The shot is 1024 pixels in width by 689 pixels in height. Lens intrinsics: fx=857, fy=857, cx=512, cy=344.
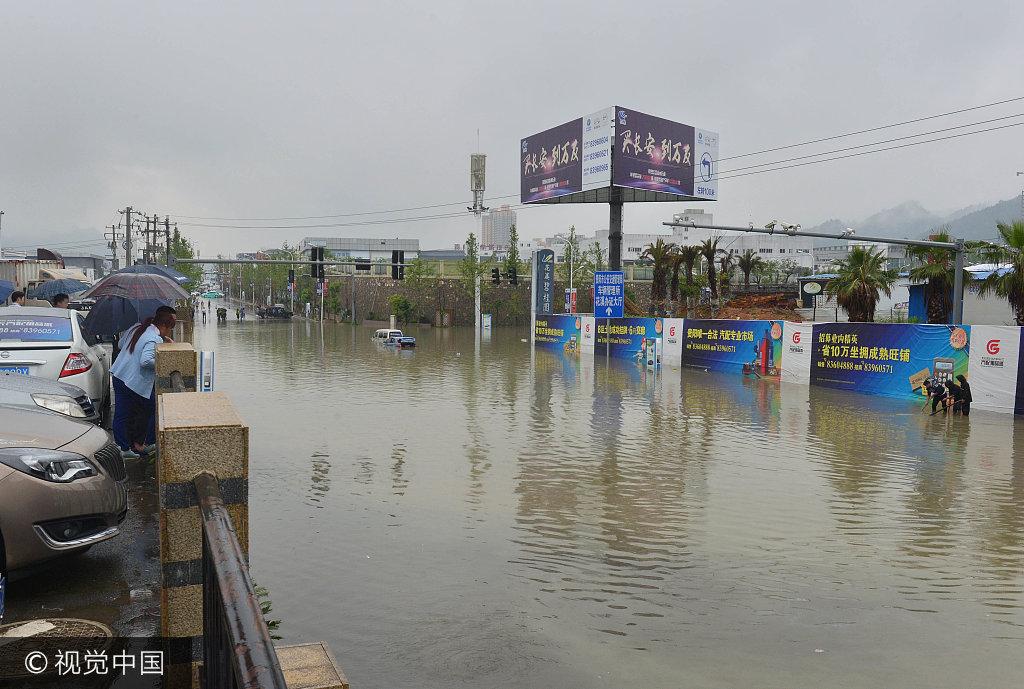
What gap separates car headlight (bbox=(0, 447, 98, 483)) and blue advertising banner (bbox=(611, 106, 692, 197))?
4030 cm

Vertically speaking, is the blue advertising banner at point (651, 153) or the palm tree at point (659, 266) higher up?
the blue advertising banner at point (651, 153)

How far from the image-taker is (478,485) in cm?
1055

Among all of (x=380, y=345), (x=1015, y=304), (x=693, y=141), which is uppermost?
(x=693, y=141)

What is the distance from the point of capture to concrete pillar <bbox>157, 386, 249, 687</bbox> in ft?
11.6

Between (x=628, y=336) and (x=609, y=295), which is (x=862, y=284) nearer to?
(x=628, y=336)

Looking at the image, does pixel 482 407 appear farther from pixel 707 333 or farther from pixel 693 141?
pixel 693 141

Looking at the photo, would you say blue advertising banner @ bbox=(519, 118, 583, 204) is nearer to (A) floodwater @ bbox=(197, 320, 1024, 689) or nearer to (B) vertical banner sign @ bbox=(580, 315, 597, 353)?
(B) vertical banner sign @ bbox=(580, 315, 597, 353)

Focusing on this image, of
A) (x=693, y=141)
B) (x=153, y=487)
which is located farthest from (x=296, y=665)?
(x=693, y=141)

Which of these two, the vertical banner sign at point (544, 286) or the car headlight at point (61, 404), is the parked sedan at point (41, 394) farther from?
the vertical banner sign at point (544, 286)

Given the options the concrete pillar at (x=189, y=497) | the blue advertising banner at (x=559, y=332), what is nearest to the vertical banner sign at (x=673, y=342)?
the blue advertising banner at (x=559, y=332)

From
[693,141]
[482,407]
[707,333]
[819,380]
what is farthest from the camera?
[693,141]

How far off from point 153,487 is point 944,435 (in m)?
13.5

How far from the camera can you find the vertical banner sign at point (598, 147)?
44.6 meters

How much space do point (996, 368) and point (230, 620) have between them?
20741 millimetres
